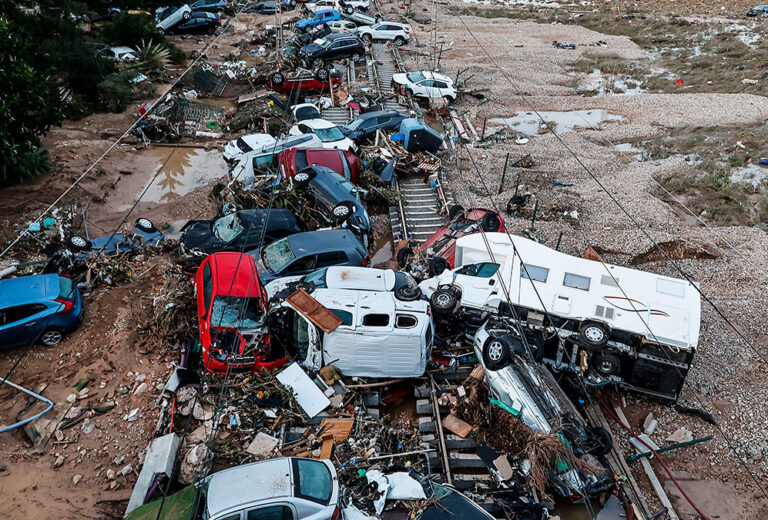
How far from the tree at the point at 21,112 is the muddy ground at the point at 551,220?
2.50 ft

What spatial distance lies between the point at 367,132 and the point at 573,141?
9.37 metres

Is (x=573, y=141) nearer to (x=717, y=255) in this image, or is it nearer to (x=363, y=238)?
(x=717, y=255)

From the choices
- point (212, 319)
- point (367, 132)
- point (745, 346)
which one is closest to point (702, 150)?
point (745, 346)

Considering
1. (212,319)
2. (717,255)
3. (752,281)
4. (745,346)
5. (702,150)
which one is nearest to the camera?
(212,319)

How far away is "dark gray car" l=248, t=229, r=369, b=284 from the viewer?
11.6m

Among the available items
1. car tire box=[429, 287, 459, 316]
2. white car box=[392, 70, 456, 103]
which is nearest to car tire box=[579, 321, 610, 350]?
car tire box=[429, 287, 459, 316]

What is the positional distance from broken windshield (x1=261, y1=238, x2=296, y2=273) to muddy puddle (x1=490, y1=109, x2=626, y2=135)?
1488 cm

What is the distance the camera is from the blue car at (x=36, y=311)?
32.6 ft

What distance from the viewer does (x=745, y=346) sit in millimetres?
11539

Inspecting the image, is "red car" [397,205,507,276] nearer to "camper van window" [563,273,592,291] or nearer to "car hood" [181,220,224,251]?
"camper van window" [563,273,592,291]

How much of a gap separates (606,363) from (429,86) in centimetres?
1800

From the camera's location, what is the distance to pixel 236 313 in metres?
9.90

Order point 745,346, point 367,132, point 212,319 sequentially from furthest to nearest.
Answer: point 367,132 < point 745,346 < point 212,319

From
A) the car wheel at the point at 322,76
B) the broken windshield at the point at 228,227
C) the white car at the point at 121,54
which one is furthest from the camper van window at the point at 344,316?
the white car at the point at 121,54
